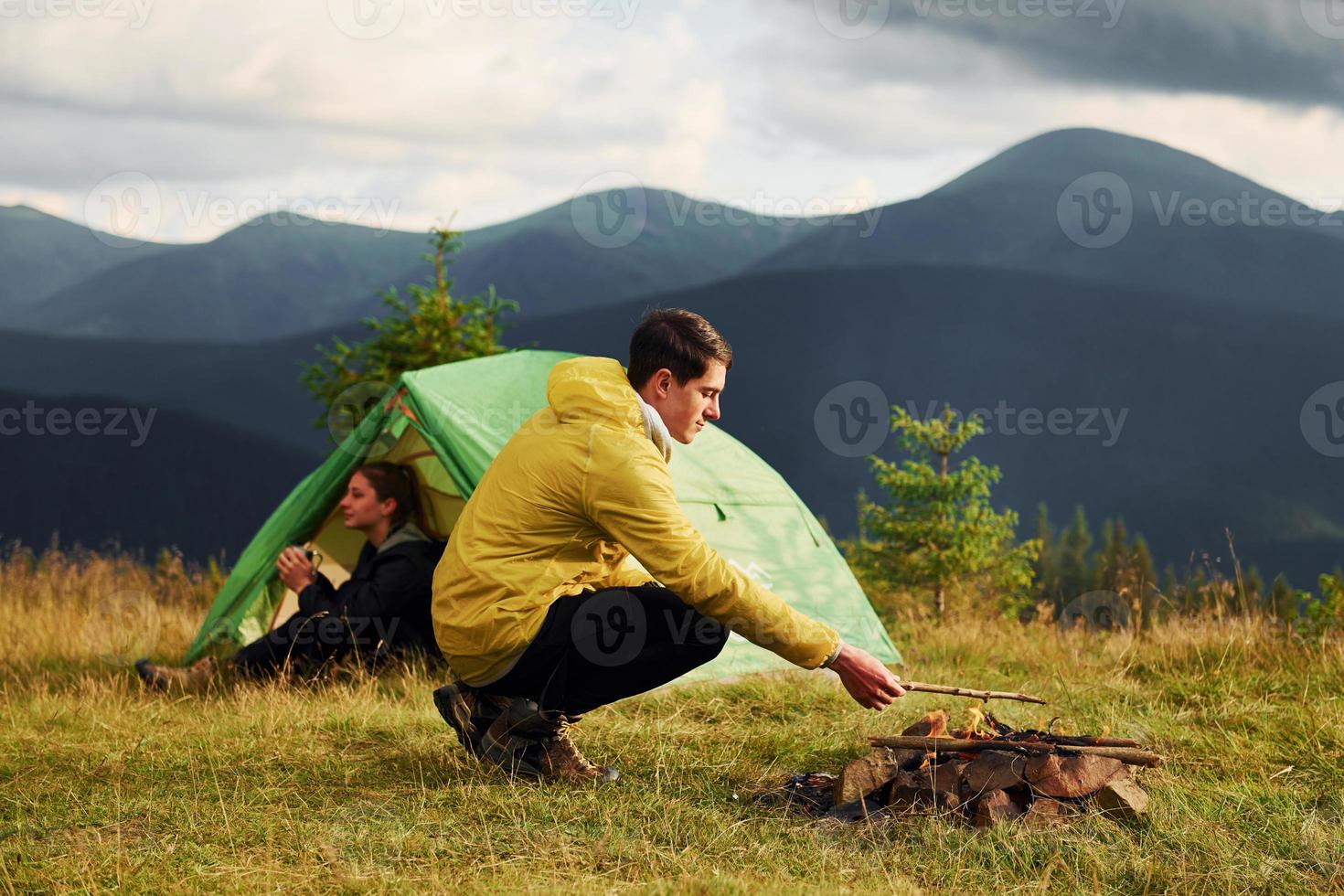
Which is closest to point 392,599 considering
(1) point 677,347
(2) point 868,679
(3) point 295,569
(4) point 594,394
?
(3) point 295,569

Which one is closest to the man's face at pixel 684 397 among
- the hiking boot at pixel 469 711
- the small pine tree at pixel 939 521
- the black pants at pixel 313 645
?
the hiking boot at pixel 469 711

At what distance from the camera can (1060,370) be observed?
1805 inches

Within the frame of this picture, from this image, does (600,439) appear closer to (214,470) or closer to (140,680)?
(140,680)

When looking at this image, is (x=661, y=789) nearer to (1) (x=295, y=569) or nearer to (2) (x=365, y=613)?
(2) (x=365, y=613)

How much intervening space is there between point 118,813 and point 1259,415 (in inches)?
2048

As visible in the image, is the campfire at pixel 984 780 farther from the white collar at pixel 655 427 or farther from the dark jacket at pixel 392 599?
the dark jacket at pixel 392 599

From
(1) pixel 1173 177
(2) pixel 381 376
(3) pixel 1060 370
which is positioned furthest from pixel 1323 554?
(2) pixel 381 376

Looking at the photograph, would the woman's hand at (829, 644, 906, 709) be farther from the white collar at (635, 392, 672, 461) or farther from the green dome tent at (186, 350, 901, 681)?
the green dome tent at (186, 350, 901, 681)

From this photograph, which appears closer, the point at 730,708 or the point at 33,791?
the point at 33,791

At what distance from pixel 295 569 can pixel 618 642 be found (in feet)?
10.0

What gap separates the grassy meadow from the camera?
3.08 metres

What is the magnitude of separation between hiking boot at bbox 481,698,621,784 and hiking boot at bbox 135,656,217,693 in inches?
96.9

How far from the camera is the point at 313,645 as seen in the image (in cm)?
572

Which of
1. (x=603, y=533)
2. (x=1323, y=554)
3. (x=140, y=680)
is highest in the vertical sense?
(x=603, y=533)
